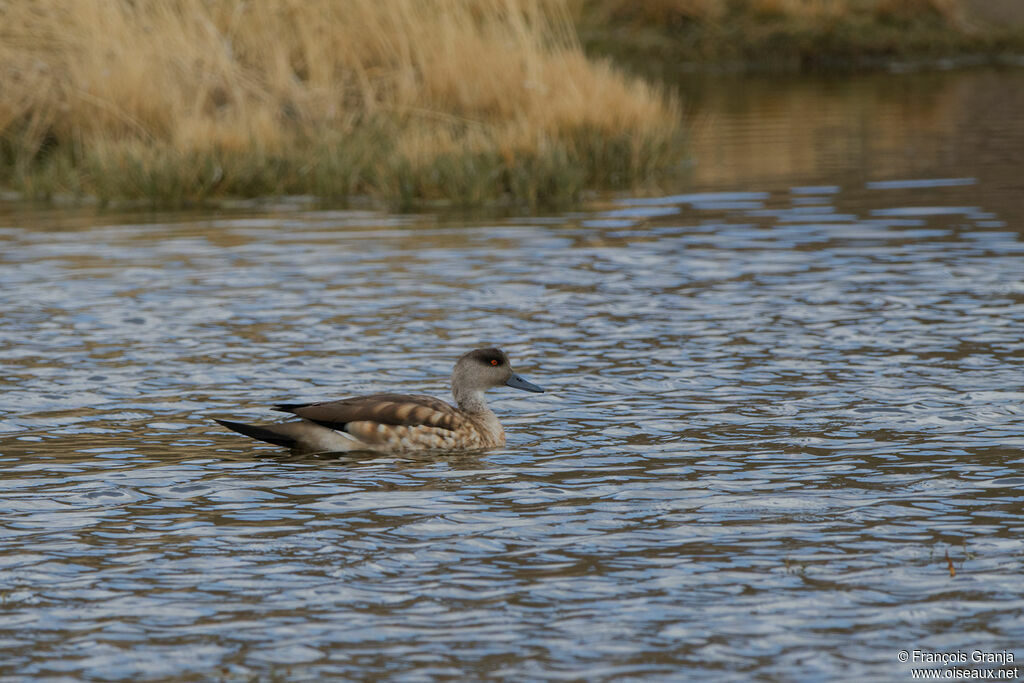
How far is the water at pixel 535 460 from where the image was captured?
6.79 meters

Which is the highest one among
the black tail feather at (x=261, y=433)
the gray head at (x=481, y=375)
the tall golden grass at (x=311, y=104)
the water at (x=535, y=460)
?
the tall golden grass at (x=311, y=104)

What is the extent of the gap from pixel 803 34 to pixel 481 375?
39.1m

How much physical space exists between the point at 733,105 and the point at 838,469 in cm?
2966

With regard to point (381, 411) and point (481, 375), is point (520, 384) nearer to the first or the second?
point (481, 375)

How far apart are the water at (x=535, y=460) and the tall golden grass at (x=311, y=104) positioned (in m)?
2.68

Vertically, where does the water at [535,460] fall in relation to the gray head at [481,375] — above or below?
below

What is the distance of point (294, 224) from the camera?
71.9 ft

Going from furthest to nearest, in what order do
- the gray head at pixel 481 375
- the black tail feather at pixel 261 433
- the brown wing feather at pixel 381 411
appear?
the gray head at pixel 481 375 < the brown wing feather at pixel 381 411 < the black tail feather at pixel 261 433

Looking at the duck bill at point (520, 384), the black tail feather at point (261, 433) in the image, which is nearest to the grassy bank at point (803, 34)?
the duck bill at point (520, 384)

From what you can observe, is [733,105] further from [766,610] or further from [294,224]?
[766,610]

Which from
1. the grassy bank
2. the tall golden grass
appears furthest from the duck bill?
the grassy bank

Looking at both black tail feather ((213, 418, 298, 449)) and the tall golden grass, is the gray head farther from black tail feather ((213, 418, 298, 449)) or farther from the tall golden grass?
the tall golden grass

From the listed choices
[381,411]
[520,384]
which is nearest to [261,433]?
[381,411]

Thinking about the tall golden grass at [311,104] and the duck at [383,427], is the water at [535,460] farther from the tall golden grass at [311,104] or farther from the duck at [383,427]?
the tall golden grass at [311,104]
